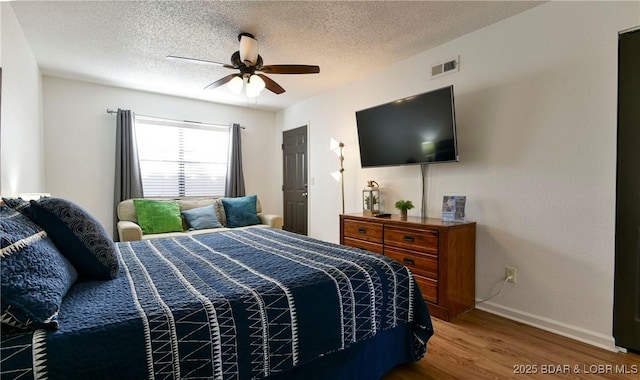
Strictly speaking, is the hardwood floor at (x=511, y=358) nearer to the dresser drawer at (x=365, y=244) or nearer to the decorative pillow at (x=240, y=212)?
the dresser drawer at (x=365, y=244)

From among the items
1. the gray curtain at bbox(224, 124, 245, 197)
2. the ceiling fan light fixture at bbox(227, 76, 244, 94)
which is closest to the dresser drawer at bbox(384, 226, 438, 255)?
the ceiling fan light fixture at bbox(227, 76, 244, 94)

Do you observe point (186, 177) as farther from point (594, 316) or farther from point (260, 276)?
point (594, 316)

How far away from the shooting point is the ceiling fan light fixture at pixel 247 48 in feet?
8.63

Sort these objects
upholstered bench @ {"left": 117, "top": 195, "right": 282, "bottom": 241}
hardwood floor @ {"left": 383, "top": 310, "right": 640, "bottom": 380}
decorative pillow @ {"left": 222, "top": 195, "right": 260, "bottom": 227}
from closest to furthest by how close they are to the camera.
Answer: hardwood floor @ {"left": 383, "top": 310, "right": 640, "bottom": 380}
upholstered bench @ {"left": 117, "top": 195, "right": 282, "bottom": 241}
decorative pillow @ {"left": 222, "top": 195, "right": 260, "bottom": 227}

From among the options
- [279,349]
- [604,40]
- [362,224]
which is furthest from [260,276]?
[604,40]

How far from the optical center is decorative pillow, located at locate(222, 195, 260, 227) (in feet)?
14.3

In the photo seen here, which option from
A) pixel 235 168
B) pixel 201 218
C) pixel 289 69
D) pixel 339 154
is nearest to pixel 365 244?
pixel 339 154

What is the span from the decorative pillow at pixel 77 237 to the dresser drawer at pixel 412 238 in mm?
2207

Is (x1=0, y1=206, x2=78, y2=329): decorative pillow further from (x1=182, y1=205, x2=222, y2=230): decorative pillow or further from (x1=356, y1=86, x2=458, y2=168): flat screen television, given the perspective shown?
(x1=182, y1=205, x2=222, y2=230): decorative pillow

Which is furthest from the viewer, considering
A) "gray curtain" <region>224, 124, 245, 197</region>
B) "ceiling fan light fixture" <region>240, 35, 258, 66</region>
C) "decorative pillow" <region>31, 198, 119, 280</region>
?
"gray curtain" <region>224, 124, 245, 197</region>

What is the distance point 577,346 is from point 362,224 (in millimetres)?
1893

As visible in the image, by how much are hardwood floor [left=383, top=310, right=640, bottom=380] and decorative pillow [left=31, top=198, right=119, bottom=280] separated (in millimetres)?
1618

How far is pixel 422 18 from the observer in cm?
251

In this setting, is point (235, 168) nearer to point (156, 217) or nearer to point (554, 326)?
point (156, 217)
